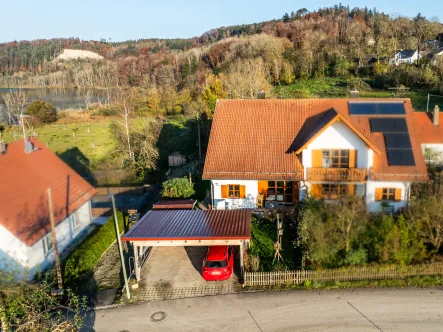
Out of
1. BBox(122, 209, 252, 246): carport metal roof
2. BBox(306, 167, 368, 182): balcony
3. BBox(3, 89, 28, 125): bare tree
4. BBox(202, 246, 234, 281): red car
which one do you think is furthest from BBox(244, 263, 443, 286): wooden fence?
BBox(3, 89, 28, 125): bare tree

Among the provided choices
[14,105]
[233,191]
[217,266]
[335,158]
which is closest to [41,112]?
[14,105]

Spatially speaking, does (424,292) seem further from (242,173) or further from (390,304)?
(242,173)

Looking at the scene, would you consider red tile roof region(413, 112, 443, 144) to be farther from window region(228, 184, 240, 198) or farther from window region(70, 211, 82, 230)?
window region(70, 211, 82, 230)

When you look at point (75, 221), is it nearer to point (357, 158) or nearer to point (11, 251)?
point (11, 251)

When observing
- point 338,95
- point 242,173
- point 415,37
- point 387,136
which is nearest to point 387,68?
point 338,95

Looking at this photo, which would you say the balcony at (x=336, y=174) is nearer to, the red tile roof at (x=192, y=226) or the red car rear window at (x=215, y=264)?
the red tile roof at (x=192, y=226)

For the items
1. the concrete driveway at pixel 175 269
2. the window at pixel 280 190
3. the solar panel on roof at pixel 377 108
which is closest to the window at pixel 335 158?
the window at pixel 280 190
